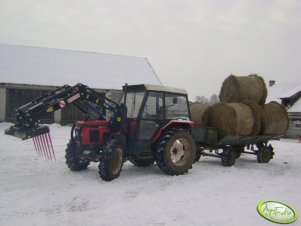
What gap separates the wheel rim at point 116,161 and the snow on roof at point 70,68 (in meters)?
15.5

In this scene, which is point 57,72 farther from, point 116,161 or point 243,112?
point 116,161

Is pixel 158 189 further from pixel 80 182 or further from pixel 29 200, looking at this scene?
pixel 29 200

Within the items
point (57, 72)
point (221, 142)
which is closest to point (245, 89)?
point (221, 142)

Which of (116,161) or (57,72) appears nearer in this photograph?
(116,161)

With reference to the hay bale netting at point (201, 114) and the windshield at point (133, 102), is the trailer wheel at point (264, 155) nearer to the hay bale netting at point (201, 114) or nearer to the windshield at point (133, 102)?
Answer: the hay bale netting at point (201, 114)

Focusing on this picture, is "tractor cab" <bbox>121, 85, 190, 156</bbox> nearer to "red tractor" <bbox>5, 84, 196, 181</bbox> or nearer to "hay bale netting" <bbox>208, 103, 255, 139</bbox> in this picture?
"red tractor" <bbox>5, 84, 196, 181</bbox>

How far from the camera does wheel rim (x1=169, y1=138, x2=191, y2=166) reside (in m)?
8.02

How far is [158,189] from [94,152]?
168 centimetres

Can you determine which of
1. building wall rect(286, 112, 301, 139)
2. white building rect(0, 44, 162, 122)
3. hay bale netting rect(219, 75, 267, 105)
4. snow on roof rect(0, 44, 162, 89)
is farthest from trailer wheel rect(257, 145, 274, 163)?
building wall rect(286, 112, 301, 139)

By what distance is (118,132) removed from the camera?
7371 mm

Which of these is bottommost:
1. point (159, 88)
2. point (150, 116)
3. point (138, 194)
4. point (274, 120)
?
point (138, 194)

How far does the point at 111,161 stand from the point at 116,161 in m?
0.23

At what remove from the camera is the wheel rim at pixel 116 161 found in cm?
699

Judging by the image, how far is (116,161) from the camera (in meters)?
7.09
